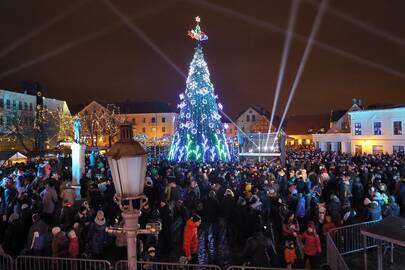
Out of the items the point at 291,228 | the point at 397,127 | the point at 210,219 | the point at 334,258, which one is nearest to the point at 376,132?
the point at 397,127

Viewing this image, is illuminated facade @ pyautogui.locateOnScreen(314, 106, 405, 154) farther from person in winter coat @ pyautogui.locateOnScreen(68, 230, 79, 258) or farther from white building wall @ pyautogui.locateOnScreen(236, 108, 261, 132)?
person in winter coat @ pyautogui.locateOnScreen(68, 230, 79, 258)

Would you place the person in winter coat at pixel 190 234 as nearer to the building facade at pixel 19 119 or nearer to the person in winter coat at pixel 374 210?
the person in winter coat at pixel 374 210

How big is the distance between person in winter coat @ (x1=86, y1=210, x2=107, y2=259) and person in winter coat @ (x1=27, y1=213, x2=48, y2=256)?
1.05 m

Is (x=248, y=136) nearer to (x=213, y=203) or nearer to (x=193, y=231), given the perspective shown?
(x=213, y=203)

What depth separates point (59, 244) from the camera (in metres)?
8.61

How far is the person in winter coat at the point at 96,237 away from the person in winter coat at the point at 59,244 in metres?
0.58

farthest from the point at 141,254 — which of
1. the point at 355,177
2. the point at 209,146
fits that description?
the point at 209,146

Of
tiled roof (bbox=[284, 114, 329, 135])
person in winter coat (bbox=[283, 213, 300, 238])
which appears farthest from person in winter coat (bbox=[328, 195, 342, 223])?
tiled roof (bbox=[284, 114, 329, 135])

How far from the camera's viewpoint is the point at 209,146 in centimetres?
2802

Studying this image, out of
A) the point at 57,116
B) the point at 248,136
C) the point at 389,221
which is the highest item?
the point at 57,116

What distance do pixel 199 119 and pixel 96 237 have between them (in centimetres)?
1973

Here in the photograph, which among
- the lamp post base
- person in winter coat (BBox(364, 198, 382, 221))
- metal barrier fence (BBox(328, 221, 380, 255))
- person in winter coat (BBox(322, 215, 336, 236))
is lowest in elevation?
metal barrier fence (BBox(328, 221, 380, 255))

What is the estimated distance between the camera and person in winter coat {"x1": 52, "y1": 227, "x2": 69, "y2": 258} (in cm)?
860

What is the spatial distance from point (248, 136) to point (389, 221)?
73.9ft
